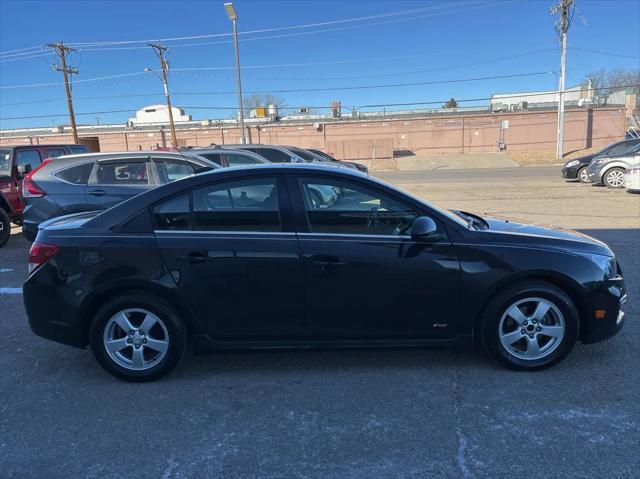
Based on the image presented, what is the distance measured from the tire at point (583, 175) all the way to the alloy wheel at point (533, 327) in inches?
576

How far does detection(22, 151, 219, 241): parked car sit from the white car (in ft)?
38.6

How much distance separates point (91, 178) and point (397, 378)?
19.0 feet

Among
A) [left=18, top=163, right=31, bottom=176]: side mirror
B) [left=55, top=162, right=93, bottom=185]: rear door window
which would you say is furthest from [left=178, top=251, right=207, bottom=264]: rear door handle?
[left=18, top=163, right=31, bottom=176]: side mirror

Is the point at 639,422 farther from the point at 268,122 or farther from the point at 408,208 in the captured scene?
the point at 268,122

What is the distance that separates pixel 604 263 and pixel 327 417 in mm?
2345

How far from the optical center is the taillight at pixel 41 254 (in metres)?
3.61

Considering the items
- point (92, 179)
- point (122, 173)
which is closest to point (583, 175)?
point (122, 173)

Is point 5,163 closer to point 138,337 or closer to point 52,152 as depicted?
point 52,152

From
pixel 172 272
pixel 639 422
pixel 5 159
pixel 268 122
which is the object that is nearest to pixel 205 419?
pixel 172 272

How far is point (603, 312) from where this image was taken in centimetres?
363

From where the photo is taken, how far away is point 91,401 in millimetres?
3457

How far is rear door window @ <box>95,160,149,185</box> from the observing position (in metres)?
7.42

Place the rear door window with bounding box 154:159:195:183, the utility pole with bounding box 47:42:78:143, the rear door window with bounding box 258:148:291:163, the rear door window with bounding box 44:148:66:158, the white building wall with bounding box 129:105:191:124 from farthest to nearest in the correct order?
the white building wall with bounding box 129:105:191:124
the utility pole with bounding box 47:42:78:143
the rear door window with bounding box 258:148:291:163
the rear door window with bounding box 44:148:66:158
the rear door window with bounding box 154:159:195:183

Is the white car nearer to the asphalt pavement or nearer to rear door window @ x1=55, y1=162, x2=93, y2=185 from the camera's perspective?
the asphalt pavement
